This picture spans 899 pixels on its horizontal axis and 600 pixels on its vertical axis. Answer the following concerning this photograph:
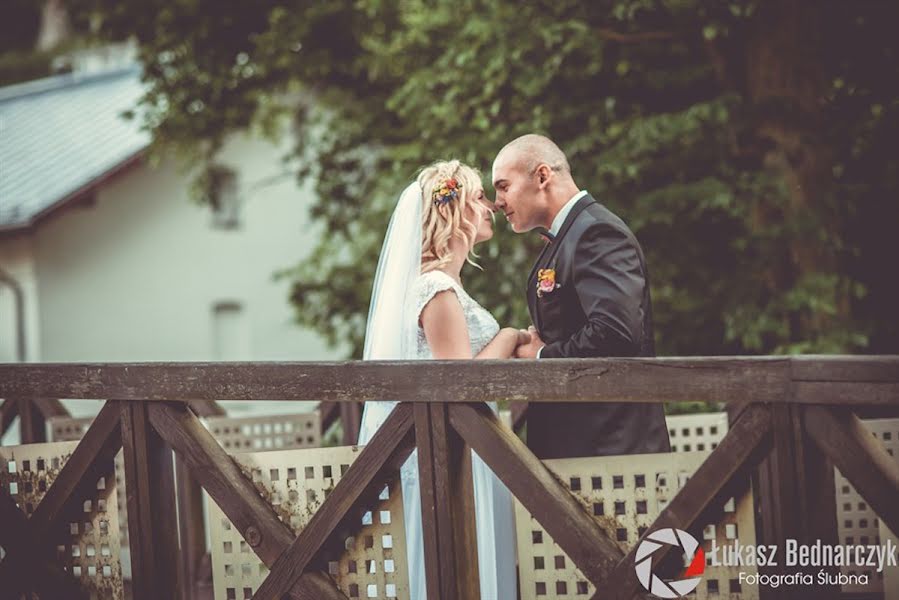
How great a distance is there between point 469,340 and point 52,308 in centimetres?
1829

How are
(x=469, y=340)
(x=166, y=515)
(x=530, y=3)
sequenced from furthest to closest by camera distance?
(x=530, y=3)
(x=469, y=340)
(x=166, y=515)

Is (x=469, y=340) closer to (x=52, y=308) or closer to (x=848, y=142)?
(x=848, y=142)

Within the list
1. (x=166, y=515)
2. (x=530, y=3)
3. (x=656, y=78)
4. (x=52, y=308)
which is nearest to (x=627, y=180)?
(x=656, y=78)

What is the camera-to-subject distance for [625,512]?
3.05 m

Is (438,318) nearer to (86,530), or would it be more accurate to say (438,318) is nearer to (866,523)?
(86,530)

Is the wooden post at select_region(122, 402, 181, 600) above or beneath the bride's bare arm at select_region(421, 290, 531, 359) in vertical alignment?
beneath

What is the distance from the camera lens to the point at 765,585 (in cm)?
286

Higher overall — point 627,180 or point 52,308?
point 52,308

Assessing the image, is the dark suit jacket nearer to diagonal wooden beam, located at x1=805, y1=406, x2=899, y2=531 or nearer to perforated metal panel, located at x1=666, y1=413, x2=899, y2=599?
perforated metal panel, located at x1=666, y1=413, x2=899, y2=599

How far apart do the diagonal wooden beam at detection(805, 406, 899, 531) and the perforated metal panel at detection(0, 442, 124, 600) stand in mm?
Result: 2260

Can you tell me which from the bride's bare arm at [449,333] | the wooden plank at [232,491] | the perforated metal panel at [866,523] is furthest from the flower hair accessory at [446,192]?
the perforated metal panel at [866,523]

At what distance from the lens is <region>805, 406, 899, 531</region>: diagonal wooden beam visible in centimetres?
260

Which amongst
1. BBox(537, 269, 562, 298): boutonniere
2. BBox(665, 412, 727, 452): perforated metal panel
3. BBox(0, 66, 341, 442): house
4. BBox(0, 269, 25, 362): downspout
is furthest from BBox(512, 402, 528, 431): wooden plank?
BBox(0, 269, 25, 362): downspout

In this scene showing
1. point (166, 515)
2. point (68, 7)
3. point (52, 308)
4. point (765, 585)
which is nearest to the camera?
point (765, 585)
